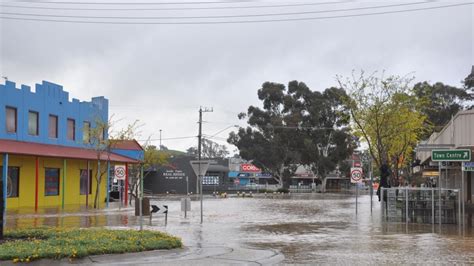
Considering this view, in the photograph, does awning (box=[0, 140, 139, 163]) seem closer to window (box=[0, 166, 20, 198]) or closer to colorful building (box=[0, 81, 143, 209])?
colorful building (box=[0, 81, 143, 209])

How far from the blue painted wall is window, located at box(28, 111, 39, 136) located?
236 mm

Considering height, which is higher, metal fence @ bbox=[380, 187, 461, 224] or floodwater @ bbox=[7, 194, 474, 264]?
metal fence @ bbox=[380, 187, 461, 224]

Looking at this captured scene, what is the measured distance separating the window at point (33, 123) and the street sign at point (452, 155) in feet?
79.0

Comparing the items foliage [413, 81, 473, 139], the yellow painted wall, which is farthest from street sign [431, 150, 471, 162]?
foliage [413, 81, 473, 139]

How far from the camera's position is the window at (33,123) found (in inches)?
1398

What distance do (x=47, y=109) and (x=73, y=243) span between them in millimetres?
25936

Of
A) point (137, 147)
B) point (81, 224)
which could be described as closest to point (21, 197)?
point (81, 224)

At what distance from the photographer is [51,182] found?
3753 centimetres

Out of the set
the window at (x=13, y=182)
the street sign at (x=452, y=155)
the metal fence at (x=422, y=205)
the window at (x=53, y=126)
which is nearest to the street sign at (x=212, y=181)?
the window at (x=53, y=126)

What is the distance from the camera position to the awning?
98.3ft

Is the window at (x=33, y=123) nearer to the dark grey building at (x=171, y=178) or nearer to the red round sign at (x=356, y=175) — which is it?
the red round sign at (x=356, y=175)

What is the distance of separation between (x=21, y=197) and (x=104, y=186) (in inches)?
420

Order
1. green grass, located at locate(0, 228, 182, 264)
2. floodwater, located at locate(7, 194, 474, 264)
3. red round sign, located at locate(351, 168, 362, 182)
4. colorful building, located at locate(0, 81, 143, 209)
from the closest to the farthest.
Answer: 1. green grass, located at locate(0, 228, 182, 264)
2. floodwater, located at locate(7, 194, 474, 264)
3. red round sign, located at locate(351, 168, 362, 182)
4. colorful building, located at locate(0, 81, 143, 209)

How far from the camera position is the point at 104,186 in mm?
44531
